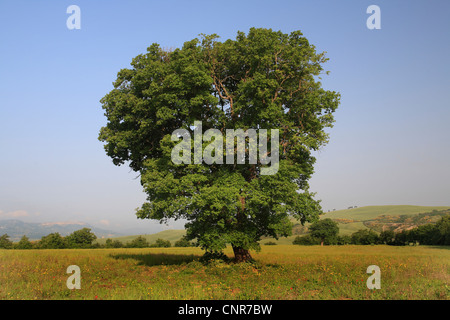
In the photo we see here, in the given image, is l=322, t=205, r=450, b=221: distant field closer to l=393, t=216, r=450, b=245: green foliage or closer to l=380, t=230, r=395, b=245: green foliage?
l=380, t=230, r=395, b=245: green foliage

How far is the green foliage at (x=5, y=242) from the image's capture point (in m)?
53.7

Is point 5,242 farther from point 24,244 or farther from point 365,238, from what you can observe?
point 365,238

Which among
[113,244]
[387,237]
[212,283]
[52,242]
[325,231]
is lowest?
[113,244]

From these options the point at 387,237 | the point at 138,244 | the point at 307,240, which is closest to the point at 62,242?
the point at 138,244

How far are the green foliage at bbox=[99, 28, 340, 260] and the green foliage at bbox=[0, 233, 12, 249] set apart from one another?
44.6 metres

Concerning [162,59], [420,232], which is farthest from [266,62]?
[420,232]

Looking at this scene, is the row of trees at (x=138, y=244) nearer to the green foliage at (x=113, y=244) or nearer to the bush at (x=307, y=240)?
the green foliage at (x=113, y=244)

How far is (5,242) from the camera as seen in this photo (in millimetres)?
54875

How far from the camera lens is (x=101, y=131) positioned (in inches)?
1014

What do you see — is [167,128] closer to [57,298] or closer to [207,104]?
[207,104]

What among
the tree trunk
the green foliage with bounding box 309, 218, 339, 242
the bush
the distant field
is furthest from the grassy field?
the distant field

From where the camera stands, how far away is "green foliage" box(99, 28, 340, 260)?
67.8ft

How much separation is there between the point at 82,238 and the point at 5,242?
13.9 meters

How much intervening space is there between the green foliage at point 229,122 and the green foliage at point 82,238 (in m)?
37.8
